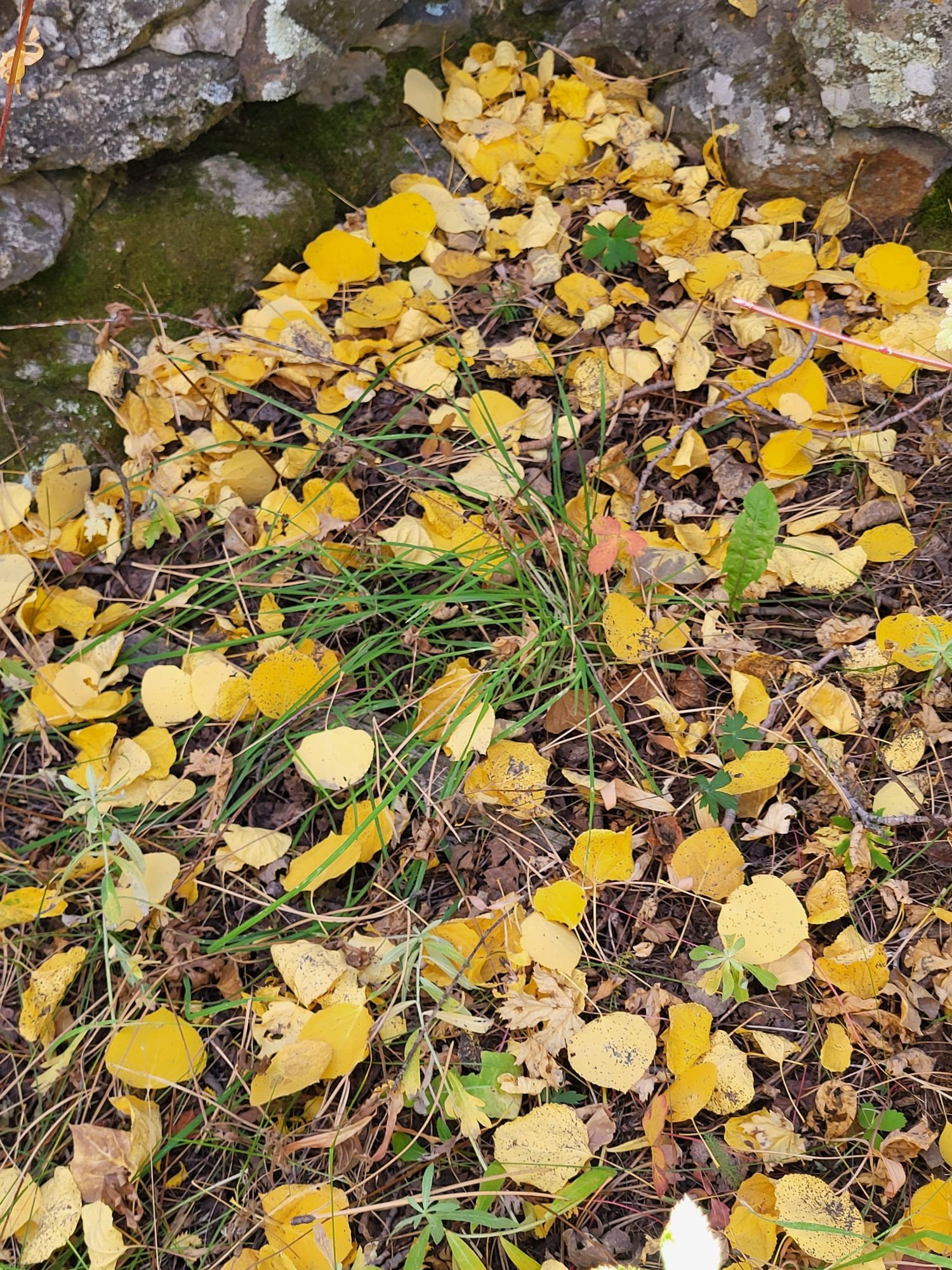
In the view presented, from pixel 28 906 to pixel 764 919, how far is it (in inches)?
46.1

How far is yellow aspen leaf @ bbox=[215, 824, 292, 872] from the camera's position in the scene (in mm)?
1458

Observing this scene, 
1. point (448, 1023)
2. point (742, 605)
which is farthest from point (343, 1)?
point (448, 1023)

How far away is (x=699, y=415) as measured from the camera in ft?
5.46

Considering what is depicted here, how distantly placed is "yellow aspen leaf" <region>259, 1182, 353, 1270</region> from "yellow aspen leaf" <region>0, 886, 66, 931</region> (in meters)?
0.57

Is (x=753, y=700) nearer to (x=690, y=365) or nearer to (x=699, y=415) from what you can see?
(x=699, y=415)

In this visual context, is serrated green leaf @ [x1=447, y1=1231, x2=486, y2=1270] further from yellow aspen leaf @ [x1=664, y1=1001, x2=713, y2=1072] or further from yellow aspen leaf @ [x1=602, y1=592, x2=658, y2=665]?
yellow aspen leaf @ [x1=602, y1=592, x2=658, y2=665]

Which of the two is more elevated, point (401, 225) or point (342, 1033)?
point (401, 225)

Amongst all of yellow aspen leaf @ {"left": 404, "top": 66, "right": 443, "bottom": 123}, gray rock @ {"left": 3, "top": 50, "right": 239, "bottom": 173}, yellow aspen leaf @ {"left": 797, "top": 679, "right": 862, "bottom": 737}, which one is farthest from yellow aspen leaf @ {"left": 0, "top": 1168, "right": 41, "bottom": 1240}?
yellow aspen leaf @ {"left": 404, "top": 66, "right": 443, "bottom": 123}

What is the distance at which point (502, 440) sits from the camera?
173 centimetres

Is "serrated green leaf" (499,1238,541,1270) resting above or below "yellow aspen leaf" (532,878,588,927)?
below

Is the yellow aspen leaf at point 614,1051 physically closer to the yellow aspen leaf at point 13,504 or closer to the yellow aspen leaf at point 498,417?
the yellow aspen leaf at point 498,417

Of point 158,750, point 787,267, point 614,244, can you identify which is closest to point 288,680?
point 158,750

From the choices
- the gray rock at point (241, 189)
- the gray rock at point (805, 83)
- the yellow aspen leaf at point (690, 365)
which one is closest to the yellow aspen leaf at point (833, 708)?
the yellow aspen leaf at point (690, 365)

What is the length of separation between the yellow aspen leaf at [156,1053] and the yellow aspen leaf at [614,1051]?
575mm
